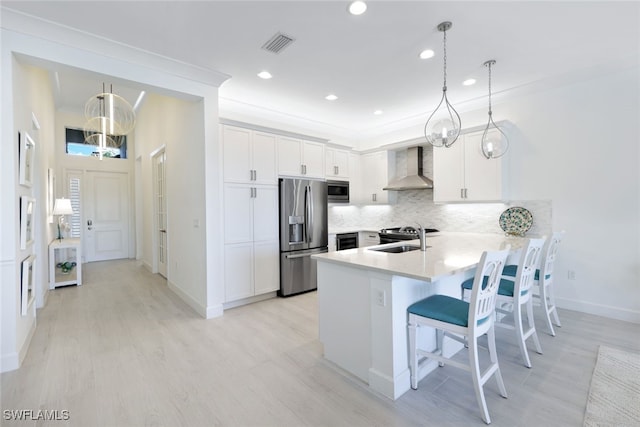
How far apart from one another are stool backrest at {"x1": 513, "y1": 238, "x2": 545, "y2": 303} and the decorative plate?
1607 millimetres

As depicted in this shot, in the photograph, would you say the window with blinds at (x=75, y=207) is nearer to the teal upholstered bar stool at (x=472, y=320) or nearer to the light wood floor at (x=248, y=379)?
the light wood floor at (x=248, y=379)

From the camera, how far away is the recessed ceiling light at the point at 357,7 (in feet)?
7.42

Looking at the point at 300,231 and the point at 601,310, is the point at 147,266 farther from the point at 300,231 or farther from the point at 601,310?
the point at 601,310

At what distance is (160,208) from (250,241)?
2.63 m

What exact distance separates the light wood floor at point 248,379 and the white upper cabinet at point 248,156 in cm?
187

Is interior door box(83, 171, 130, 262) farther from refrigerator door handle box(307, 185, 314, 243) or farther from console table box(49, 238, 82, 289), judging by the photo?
refrigerator door handle box(307, 185, 314, 243)

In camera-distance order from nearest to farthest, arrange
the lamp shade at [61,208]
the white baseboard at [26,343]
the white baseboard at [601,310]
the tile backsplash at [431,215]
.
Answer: the white baseboard at [26,343], the white baseboard at [601,310], the tile backsplash at [431,215], the lamp shade at [61,208]

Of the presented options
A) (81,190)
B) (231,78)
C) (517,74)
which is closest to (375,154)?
(517,74)

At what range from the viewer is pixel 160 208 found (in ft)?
18.0

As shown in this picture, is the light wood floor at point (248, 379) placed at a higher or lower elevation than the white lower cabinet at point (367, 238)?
lower

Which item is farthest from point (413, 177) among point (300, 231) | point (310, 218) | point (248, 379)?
point (248, 379)

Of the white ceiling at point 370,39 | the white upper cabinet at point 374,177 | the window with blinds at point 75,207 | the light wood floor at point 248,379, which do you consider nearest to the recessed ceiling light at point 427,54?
the white ceiling at point 370,39

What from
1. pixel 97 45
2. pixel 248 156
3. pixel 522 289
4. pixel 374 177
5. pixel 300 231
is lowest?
pixel 522 289

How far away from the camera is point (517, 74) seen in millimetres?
3559
